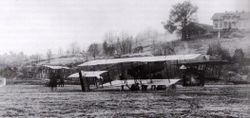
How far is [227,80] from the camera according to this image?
25.8 metres

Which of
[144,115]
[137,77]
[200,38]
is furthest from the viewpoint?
[200,38]

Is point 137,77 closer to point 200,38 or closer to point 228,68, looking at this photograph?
point 228,68

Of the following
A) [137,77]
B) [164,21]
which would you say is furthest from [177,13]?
[137,77]

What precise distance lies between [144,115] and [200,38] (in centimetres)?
4141

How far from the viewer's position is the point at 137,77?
56.5 ft

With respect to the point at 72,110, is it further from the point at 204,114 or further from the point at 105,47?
the point at 105,47

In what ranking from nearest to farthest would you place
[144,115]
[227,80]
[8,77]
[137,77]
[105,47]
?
[144,115], [137,77], [227,80], [8,77], [105,47]

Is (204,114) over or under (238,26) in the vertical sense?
under

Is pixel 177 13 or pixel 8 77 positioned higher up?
pixel 177 13

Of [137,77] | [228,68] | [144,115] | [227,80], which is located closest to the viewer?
[144,115]

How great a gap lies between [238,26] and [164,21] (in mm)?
9318

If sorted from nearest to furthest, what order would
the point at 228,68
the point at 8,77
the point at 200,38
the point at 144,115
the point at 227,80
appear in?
1. the point at 144,115
2. the point at 227,80
3. the point at 228,68
4. the point at 8,77
5. the point at 200,38

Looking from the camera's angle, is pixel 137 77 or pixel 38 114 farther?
pixel 137 77

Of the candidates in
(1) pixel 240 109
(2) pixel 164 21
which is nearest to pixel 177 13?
(2) pixel 164 21
